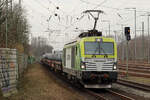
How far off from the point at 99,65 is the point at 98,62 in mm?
173

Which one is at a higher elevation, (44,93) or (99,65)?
(99,65)

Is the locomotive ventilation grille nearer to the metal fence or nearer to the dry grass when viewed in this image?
the dry grass

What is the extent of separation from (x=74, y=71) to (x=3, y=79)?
206 inches

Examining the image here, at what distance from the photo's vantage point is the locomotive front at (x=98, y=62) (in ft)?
39.2

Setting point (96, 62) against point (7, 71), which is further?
point (96, 62)

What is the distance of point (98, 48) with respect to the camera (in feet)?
41.3

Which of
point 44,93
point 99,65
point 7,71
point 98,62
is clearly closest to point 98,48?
point 98,62

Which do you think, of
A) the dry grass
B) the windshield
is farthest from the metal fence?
the windshield

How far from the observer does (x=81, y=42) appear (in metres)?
12.6

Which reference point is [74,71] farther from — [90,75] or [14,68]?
[14,68]

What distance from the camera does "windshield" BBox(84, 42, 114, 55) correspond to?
1242cm

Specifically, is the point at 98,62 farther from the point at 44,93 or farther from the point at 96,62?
the point at 44,93

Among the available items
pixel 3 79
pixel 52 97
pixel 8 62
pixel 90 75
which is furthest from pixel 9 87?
pixel 90 75

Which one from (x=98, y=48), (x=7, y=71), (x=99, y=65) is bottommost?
(x=7, y=71)
